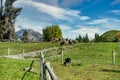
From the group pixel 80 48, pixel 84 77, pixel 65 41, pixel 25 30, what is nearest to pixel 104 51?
pixel 80 48

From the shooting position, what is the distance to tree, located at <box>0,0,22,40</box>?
4124 inches

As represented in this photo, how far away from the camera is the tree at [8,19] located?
104750 millimetres

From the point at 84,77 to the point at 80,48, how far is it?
124 ft

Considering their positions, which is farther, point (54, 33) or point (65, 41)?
point (54, 33)

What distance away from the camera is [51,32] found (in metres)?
114

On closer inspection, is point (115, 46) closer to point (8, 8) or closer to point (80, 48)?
point (80, 48)

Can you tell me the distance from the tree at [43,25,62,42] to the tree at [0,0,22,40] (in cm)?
1187

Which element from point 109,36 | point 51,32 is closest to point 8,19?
point 51,32

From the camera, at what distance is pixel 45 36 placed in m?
113

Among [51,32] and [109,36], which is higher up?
[51,32]

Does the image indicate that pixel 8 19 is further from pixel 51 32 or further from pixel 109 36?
pixel 109 36

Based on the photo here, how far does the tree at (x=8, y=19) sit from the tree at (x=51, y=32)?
1187cm

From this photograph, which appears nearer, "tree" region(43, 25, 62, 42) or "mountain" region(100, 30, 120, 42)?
"mountain" region(100, 30, 120, 42)

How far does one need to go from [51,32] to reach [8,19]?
52.0ft
